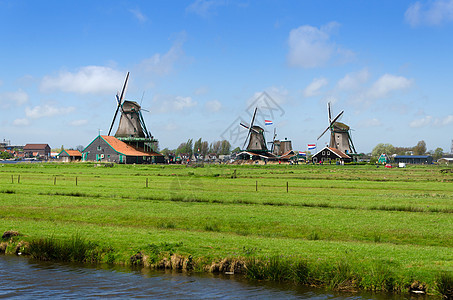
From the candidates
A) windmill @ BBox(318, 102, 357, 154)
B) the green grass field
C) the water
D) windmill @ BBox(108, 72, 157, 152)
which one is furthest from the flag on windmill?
the water

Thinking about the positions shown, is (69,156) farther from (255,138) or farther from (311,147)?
(311,147)

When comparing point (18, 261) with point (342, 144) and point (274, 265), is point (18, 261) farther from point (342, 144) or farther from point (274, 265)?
point (342, 144)

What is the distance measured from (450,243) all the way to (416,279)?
282 inches

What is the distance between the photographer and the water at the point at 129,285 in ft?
48.9

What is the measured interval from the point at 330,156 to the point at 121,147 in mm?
74432

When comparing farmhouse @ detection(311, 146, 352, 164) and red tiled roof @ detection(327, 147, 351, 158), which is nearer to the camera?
farmhouse @ detection(311, 146, 352, 164)

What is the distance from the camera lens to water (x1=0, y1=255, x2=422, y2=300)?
48.9ft

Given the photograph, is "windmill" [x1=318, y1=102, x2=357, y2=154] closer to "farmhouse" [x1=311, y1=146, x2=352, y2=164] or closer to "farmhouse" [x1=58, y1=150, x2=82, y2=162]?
"farmhouse" [x1=311, y1=146, x2=352, y2=164]

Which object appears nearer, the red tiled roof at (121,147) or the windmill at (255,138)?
the red tiled roof at (121,147)

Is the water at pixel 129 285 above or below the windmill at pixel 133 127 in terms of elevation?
below

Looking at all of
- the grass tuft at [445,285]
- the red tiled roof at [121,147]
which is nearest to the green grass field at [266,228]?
the grass tuft at [445,285]

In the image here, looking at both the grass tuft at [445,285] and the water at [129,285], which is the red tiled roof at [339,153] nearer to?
the grass tuft at [445,285]

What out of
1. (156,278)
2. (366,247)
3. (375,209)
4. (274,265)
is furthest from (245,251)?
(375,209)

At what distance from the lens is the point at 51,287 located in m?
15.5
